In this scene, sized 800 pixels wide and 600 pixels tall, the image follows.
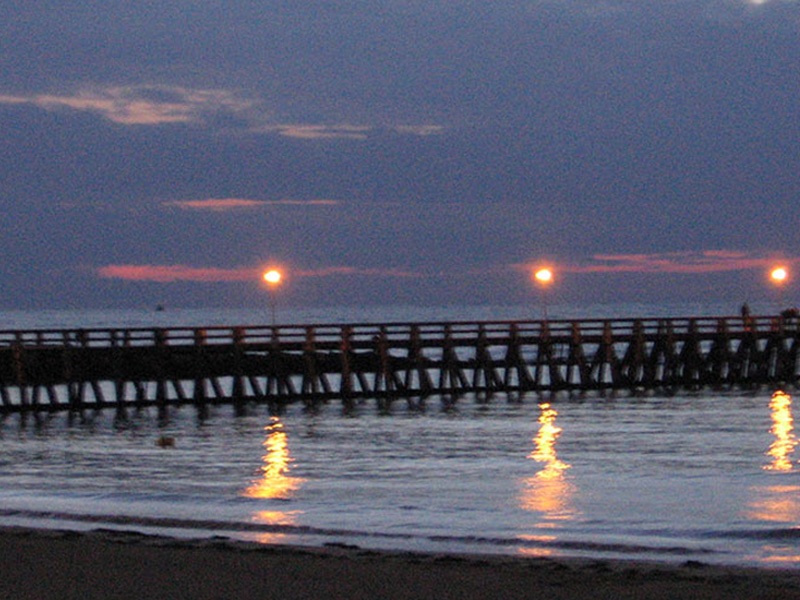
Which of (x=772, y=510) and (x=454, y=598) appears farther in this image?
(x=772, y=510)

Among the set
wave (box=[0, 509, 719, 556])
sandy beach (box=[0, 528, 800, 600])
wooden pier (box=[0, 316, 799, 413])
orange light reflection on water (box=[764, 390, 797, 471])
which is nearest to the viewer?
sandy beach (box=[0, 528, 800, 600])

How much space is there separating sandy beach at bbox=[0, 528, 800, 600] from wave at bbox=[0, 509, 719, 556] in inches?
53.7

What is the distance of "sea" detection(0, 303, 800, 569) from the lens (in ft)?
51.4

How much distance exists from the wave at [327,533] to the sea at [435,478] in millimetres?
35

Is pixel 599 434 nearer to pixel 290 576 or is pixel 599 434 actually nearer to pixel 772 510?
pixel 772 510

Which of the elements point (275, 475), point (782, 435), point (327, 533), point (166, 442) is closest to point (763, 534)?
point (327, 533)

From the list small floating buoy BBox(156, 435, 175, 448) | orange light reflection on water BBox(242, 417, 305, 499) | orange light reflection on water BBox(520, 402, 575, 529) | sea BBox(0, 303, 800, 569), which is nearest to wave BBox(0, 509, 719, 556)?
sea BBox(0, 303, 800, 569)

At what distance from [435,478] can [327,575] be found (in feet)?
31.4

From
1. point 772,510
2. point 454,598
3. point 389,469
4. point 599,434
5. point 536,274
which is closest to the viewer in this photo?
point 454,598

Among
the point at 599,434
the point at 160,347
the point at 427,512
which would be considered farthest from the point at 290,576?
the point at 160,347

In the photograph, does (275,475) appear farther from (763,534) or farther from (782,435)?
(782,435)

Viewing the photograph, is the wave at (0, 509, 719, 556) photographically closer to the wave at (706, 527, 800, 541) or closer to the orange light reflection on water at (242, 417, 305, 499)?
the wave at (706, 527, 800, 541)

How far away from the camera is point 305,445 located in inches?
1081

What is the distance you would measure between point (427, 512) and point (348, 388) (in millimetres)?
22564
